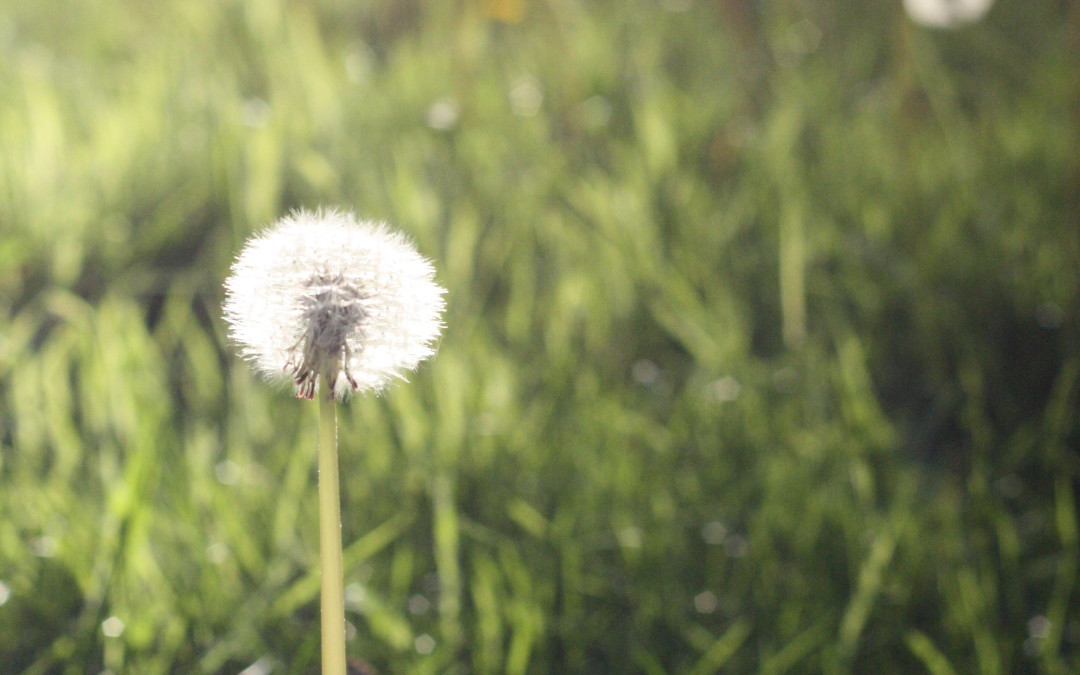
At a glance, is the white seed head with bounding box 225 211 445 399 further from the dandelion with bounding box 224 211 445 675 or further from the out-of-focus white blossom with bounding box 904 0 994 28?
the out-of-focus white blossom with bounding box 904 0 994 28

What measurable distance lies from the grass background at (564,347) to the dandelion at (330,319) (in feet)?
1.61

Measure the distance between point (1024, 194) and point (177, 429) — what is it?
1.42 m

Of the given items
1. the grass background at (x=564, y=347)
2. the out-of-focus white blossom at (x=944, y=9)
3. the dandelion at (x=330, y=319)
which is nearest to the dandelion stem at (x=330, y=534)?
the dandelion at (x=330, y=319)

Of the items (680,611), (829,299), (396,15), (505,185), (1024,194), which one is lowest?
(680,611)

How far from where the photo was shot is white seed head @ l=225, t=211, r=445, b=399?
21.4 inches

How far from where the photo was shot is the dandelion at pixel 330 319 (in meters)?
0.54

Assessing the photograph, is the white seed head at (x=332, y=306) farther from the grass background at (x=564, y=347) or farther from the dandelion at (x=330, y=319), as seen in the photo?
the grass background at (x=564, y=347)

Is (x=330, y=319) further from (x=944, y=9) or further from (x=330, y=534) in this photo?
(x=944, y=9)

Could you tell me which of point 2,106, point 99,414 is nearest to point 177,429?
point 99,414

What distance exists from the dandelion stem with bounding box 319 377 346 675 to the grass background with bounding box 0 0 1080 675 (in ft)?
1.47

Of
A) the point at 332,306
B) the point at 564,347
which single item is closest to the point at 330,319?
the point at 332,306

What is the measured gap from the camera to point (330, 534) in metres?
0.53

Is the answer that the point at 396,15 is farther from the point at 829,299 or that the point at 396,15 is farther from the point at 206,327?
the point at 829,299

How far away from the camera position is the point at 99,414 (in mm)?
1229
